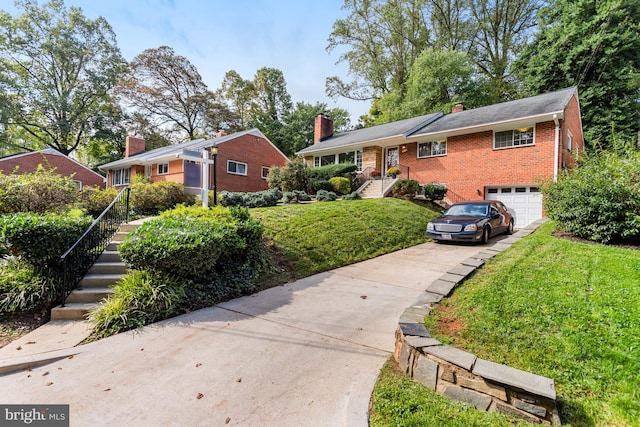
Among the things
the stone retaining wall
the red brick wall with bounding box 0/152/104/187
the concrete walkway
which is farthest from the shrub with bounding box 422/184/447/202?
the red brick wall with bounding box 0/152/104/187

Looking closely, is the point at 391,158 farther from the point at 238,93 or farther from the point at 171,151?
the point at 238,93

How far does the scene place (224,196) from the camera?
13.5 m

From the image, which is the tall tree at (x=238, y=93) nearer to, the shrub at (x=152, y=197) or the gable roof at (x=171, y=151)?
the gable roof at (x=171, y=151)

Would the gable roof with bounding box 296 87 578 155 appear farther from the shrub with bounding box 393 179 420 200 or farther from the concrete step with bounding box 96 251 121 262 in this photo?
the concrete step with bounding box 96 251 121 262

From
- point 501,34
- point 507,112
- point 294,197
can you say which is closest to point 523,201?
point 507,112

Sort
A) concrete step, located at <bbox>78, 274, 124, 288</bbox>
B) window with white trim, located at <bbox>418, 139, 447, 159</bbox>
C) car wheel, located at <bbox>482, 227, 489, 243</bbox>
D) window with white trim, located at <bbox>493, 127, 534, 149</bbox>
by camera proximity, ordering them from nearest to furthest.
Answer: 1. concrete step, located at <bbox>78, 274, 124, 288</bbox>
2. car wheel, located at <bbox>482, 227, 489, 243</bbox>
3. window with white trim, located at <bbox>493, 127, 534, 149</bbox>
4. window with white trim, located at <bbox>418, 139, 447, 159</bbox>

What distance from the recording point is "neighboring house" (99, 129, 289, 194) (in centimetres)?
1806

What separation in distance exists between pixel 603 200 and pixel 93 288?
410 inches

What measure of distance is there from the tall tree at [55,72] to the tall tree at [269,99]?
1469cm

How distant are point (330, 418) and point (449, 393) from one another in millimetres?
1035

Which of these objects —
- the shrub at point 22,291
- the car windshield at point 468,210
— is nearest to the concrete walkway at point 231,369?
the shrub at point 22,291

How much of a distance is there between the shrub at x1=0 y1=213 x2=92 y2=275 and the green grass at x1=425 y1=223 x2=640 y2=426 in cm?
603

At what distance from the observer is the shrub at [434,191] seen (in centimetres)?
1541

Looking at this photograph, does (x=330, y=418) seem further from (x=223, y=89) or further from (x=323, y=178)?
(x=223, y=89)
